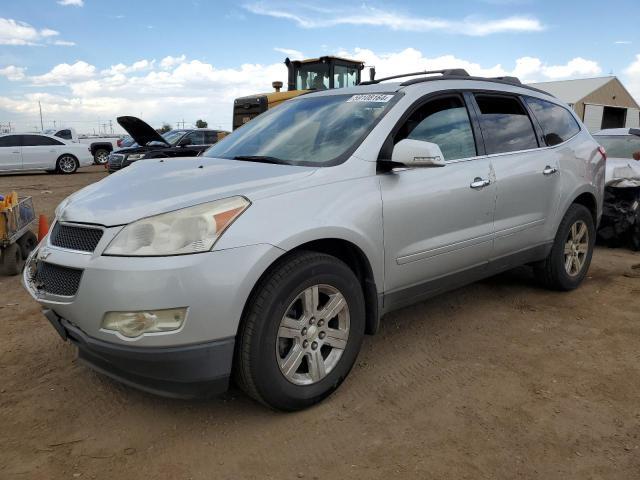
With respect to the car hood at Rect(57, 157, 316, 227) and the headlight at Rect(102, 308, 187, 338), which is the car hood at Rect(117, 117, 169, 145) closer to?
the car hood at Rect(57, 157, 316, 227)

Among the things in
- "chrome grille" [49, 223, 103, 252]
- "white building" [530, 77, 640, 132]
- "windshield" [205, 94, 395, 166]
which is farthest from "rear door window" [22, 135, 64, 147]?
"white building" [530, 77, 640, 132]

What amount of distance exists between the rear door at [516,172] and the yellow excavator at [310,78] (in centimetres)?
802

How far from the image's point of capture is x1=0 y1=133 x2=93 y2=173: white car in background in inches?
684

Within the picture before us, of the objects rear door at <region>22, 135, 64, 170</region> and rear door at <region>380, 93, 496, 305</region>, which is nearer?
rear door at <region>380, 93, 496, 305</region>

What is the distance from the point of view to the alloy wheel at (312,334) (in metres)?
2.62

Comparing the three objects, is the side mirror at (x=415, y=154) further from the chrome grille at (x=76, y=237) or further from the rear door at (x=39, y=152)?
the rear door at (x=39, y=152)

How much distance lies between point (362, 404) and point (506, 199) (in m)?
1.93

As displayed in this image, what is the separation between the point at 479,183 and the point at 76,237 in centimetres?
255

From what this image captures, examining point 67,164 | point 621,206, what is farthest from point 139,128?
point 67,164

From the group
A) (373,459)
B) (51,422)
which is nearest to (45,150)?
(51,422)

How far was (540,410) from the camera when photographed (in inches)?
109

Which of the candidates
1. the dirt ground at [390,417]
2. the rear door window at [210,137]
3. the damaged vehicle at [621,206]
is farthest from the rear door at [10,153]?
the damaged vehicle at [621,206]

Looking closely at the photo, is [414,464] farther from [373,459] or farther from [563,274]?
[563,274]

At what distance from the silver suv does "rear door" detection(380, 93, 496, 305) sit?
0.04ft
